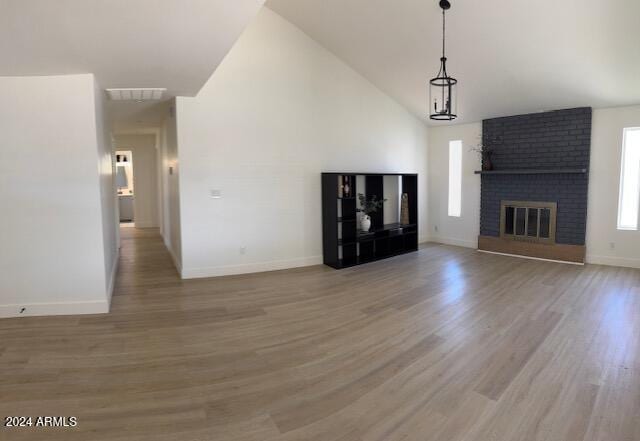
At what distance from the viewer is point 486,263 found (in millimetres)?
6023

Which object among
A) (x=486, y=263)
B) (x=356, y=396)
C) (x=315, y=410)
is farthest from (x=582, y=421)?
(x=486, y=263)

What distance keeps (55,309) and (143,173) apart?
7092 millimetres

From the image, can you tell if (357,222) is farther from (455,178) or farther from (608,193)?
(608,193)

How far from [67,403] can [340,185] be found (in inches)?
171

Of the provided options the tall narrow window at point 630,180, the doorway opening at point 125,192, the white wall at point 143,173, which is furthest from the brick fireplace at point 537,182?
the doorway opening at point 125,192

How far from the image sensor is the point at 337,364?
2779mm

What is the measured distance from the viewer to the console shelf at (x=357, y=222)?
5.86 metres

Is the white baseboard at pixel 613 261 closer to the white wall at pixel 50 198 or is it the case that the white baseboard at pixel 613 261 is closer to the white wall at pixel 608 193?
the white wall at pixel 608 193

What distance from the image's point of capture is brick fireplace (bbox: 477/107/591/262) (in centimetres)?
589

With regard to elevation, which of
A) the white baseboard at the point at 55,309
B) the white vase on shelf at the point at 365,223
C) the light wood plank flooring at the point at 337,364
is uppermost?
the white vase on shelf at the point at 365,223

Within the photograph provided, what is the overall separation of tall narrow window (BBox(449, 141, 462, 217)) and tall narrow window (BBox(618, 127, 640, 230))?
99.0 inches

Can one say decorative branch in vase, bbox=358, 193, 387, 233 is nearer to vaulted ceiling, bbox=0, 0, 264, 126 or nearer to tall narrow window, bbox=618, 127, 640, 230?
vaulted ceiling, bbox=0, 0, 264, 126

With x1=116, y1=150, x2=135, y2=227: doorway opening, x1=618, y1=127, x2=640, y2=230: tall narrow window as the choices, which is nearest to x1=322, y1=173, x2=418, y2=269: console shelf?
x1=618, y1=127, x2=640, y2=230: tall narrow window

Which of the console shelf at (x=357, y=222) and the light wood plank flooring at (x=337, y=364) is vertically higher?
the console shelf at (x=357, y=222)
